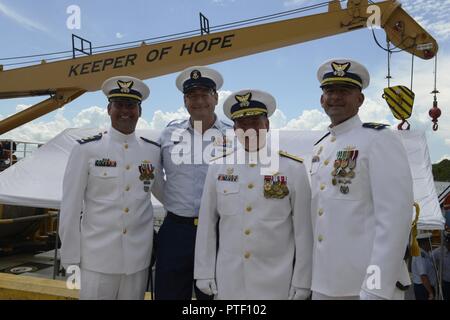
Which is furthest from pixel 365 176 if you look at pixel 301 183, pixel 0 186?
pixel 0 186

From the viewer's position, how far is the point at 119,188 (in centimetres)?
254

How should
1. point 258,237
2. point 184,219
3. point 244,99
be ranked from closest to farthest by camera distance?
1. point 258,237
2. point 244,99
3. point 184,219

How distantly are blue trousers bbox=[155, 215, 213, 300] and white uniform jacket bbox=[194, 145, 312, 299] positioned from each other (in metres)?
0.30

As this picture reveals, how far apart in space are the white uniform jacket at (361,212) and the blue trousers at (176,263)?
2.97 ft

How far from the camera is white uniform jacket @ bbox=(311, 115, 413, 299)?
5.68 feet

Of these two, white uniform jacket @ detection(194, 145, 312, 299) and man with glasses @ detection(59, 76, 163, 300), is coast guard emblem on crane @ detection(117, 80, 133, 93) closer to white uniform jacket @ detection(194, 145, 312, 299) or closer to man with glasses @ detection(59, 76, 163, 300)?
man with glasses @ detection(59, 76, 163, 300)

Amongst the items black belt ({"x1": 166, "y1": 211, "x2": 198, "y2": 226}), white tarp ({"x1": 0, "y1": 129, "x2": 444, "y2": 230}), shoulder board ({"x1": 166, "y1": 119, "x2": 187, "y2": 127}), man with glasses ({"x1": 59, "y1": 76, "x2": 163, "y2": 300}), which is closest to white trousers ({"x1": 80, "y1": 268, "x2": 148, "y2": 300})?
man with glasses ({"x1": 59, "y1": 76, "x2": 163, "y2": 300})

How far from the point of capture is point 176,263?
101 inches

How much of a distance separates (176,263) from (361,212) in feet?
4.21

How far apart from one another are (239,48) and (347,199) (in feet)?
16.1

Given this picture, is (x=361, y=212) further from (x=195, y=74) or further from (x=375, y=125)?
(x=195, y=74)

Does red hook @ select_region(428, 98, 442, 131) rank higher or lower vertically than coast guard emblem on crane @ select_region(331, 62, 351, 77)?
higher

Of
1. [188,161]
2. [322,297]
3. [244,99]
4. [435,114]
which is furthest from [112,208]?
[435,114]

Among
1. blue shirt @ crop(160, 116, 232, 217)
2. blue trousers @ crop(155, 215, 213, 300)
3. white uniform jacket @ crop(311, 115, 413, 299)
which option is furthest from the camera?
blue shirt @ crop(160, 116, 232, 217)
